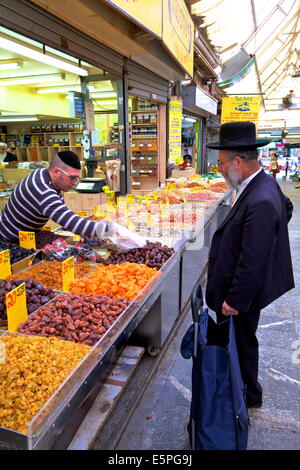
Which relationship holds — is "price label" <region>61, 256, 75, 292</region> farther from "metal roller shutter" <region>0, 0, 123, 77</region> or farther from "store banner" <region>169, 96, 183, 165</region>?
"store banner" <region>169, 96, 183, 165</region>

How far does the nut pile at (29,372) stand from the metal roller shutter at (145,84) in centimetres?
564

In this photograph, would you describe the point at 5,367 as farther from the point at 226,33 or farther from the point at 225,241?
the point at 226,33

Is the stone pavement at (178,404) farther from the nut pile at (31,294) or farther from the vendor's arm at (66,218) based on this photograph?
the vendor's arm at (66,218)

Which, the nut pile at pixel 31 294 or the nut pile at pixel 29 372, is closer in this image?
the nut pile at pixel 29 372

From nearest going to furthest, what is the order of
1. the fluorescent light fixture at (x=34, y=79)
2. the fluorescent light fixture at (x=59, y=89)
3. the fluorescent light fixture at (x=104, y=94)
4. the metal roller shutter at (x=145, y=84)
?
1. the metal roller shutter at (x=145, y=84)
2. the fluorescent light fixture at (x=34, y=79)
3. the fluorescent light fixture at (x=104, y=94)
4. the fluorescent light fixture at (x=59, y=89)

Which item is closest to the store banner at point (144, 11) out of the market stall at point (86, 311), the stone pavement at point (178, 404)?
the market stall at point (86, 311)

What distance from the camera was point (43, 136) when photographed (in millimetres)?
12422

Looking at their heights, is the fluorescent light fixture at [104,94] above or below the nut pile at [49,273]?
above

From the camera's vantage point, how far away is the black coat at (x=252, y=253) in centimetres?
202

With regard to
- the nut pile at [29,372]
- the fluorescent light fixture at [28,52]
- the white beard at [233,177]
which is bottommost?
the nut pile at [29,372]

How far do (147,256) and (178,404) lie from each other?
121cm

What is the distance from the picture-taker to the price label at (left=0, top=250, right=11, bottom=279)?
7.67 ft

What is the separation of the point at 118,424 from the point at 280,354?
1.78m

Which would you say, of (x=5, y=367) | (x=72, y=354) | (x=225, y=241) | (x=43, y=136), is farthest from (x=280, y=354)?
(x=43, y=136)
